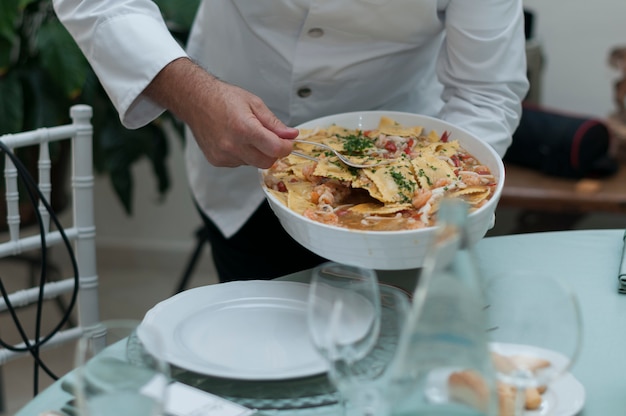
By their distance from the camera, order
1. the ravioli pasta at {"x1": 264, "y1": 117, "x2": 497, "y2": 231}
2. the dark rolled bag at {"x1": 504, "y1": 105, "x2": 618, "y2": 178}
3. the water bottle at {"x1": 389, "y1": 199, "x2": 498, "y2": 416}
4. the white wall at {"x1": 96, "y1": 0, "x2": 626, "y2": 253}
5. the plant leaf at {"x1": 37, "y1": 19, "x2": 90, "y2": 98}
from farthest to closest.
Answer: the white wall at {"x1": 96, "y1": 0, "x2": 626, "y2": 253} → the dark rolled bag at {"x1": 504, "y1": 105, "x2": 618, "y2": 178} → the plant leaf at {"x1": 37, "y1": 19, "x2": 90, "y2": 98} → the ravioli pasta at {"x1": 264, "y1": 117, "x2": 497, "y2": 231} → the water bottle at {"x1": 389, "y1": 199, "x2": 498, "y2": 416}

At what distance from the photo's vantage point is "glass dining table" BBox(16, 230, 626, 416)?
861 mm

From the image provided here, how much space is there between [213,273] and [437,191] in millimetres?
2436

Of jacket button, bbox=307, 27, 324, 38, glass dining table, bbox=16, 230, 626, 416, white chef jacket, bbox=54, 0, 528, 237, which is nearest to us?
glass dining table, bbox=16, 230, 626, 416

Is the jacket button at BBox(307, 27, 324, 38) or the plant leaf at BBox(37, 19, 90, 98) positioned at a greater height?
the jacket button at BBox(307, 27, 324, 38)

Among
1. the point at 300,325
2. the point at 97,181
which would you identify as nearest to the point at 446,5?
the point at 300,325

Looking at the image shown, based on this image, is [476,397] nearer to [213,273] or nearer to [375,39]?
[375,39]

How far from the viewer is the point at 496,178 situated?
1.13m

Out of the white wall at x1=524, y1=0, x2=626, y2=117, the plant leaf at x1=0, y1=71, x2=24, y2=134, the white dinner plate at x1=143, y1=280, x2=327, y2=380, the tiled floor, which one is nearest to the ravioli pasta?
the white dinner plate at x1=143, y1=280, x2=327, y2=380

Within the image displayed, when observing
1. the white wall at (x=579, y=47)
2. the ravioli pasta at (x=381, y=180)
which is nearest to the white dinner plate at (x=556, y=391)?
the ravioli pasta at (x=381, y=180)

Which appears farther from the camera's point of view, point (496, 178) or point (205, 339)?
point (496, 178)

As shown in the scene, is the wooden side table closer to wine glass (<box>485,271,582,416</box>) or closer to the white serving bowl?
the white serving bowl

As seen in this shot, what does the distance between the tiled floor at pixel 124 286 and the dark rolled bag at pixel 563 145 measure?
463 millimetres

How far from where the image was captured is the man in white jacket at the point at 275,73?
1.19 metres

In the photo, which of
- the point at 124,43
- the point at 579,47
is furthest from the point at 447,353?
the point at 579,47
